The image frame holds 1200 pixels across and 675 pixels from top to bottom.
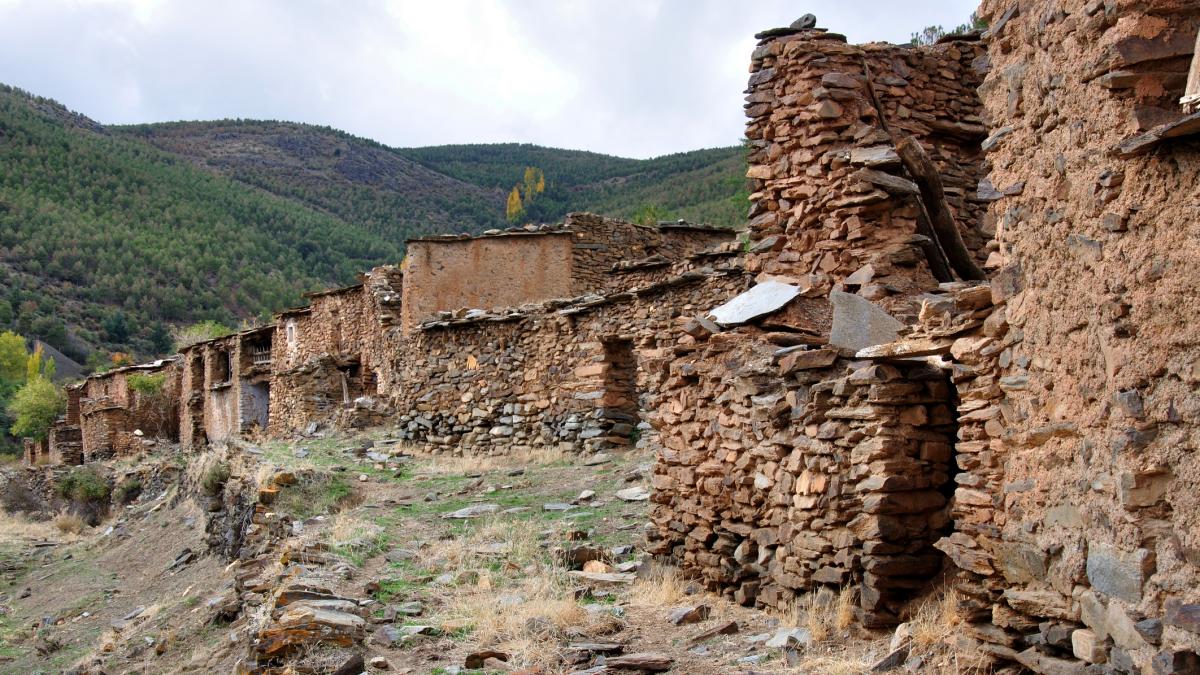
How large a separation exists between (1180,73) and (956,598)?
269 cm

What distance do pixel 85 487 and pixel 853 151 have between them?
2264 centimetres

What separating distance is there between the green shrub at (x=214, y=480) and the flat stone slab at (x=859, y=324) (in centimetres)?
1186

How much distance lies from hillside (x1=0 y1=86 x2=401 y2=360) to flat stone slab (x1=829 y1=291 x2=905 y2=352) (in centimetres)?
5023

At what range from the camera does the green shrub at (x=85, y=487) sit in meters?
24.8

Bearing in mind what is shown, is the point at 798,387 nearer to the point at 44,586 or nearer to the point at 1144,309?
the point at 1144,309

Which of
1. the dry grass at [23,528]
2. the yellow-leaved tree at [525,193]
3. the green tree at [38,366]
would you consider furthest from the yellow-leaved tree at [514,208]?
the dry grass at [23,528]

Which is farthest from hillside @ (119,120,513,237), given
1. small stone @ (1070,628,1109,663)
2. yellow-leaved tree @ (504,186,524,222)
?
small stone @ (1070,628,1109,663)

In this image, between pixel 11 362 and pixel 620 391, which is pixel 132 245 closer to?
pixel 11 362

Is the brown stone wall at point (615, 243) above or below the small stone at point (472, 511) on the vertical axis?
above

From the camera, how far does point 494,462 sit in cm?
1509

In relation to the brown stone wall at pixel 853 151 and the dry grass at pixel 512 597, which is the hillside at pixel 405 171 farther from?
the dry grass at pixel 512 597

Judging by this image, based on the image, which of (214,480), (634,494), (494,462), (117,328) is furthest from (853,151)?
(117,328)

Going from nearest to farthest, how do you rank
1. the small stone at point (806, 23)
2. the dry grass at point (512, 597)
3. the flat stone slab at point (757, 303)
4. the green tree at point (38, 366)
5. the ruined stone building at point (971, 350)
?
the ruined stone building at point (971, 350) < the dry grass at point (512, 597) < the flat stone slab at point (757, 303) < the small stone at point (806, 23) < the green tree at point (38, 366)

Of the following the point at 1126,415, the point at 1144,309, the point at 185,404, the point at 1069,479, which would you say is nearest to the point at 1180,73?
the point at 1144,309
